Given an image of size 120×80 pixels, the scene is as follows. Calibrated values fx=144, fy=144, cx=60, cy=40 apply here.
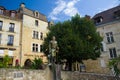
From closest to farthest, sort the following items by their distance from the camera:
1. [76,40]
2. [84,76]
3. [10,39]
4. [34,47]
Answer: [84,76]
[76,40]
[10,39]
[34,47]

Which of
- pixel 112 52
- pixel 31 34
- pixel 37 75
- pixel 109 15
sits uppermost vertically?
pixel 109 15

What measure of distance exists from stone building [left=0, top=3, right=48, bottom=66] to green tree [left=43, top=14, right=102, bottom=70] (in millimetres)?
6638

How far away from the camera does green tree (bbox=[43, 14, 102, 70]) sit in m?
19.4

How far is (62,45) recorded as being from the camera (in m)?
19.6

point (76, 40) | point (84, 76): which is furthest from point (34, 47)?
point (84, 76)

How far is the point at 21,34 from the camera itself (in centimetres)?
2664

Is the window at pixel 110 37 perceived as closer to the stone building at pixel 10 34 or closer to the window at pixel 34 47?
the window at pixel 34 47

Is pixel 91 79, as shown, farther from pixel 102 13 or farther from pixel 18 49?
pixel 102 13

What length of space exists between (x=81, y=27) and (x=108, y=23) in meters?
5.71

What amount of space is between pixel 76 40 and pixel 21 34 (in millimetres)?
11839

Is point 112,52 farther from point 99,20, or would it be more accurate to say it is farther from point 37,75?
point 37,75

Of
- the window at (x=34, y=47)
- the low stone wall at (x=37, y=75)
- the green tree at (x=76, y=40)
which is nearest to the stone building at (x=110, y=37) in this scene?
the green tree at (x=76, y=40)

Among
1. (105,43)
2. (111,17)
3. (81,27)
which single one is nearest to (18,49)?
(81,27)

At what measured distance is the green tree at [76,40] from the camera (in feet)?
63.6
